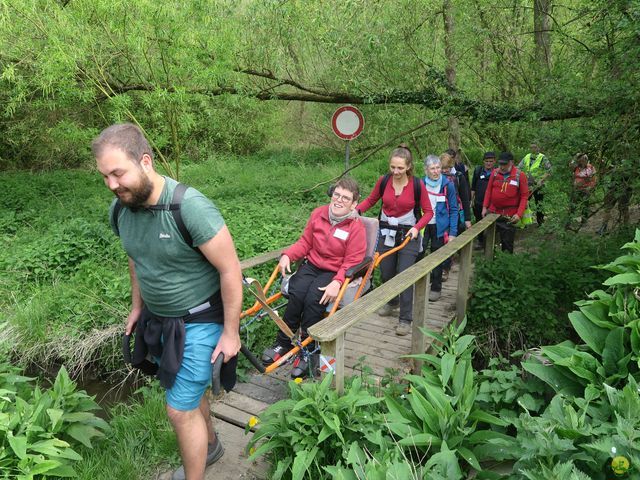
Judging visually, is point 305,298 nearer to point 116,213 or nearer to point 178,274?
point 178,274

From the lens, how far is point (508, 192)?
6.53m

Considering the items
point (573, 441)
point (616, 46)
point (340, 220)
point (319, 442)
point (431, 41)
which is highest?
point (431, 41)

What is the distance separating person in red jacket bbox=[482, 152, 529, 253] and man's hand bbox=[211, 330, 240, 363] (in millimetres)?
5132

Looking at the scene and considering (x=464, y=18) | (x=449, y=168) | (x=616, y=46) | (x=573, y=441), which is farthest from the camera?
(x=464, y=18)

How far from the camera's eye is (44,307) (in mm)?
5699

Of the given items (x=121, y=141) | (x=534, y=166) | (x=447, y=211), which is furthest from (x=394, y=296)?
(x=534, y=166)

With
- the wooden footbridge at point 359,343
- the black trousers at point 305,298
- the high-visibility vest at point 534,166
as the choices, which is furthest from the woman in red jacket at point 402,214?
the high-visibility vest at point 534,166

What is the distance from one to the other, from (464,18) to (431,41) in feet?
3.32

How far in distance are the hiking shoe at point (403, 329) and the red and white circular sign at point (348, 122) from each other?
13.4 feet

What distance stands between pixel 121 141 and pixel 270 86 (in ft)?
27.3

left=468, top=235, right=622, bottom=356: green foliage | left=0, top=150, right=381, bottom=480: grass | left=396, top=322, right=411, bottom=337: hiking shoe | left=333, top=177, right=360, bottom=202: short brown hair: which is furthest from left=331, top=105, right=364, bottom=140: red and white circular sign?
left=333, top=177, right=360, bottom=202: short brown hair

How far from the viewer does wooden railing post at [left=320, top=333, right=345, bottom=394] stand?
9.07 ft

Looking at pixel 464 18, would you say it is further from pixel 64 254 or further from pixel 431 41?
pixel 64 254

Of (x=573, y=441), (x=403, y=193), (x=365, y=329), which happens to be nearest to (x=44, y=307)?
(x=365, y=329)
